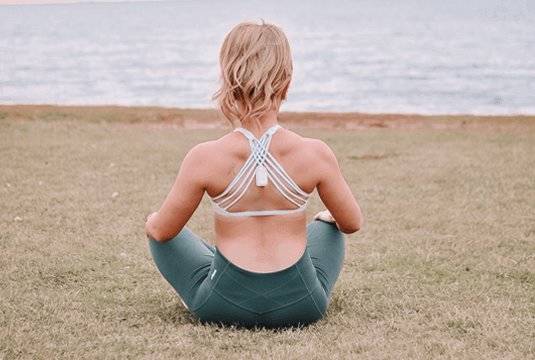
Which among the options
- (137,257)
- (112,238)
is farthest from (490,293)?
(112,238)

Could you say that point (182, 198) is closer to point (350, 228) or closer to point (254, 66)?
point (254, 66)

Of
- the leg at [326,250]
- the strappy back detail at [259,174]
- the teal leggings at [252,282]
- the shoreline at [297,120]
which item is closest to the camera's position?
the strappy back detail at [259,174]

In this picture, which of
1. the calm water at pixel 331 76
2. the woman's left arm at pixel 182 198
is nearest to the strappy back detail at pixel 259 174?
the woman's left arm at pixel 182 198

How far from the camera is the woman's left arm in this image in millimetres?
3531

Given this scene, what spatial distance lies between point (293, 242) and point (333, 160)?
42 centimetres

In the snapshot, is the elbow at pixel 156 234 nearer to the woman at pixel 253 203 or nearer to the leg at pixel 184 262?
the woman at pixel 253 203

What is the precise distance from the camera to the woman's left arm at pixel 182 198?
11.6ft

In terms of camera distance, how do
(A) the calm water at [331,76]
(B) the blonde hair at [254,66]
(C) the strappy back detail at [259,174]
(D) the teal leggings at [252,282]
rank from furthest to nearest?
(A) the calm water at [331,76] < (D) the teal leggings at [252,282] < (C) the strappy back detail at [259,174] < (B) the blonde hair at [254,66]

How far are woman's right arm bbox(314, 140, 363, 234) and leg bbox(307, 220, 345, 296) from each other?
0.79 ft

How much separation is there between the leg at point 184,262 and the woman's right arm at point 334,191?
2.21ft

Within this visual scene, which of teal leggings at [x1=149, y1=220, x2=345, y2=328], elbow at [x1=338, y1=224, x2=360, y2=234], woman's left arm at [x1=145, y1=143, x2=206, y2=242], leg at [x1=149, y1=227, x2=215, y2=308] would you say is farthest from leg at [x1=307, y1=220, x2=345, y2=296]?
woman's left arm at [x1=145, y1=143, x2=206, y2=242]

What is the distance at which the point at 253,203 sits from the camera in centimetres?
359

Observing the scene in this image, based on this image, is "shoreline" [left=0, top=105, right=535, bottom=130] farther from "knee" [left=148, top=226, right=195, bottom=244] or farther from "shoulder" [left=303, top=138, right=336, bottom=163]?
"shoulder" [left=303, top=138, right=336, bottom=163]

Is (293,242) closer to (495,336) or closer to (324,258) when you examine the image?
(324,258)
